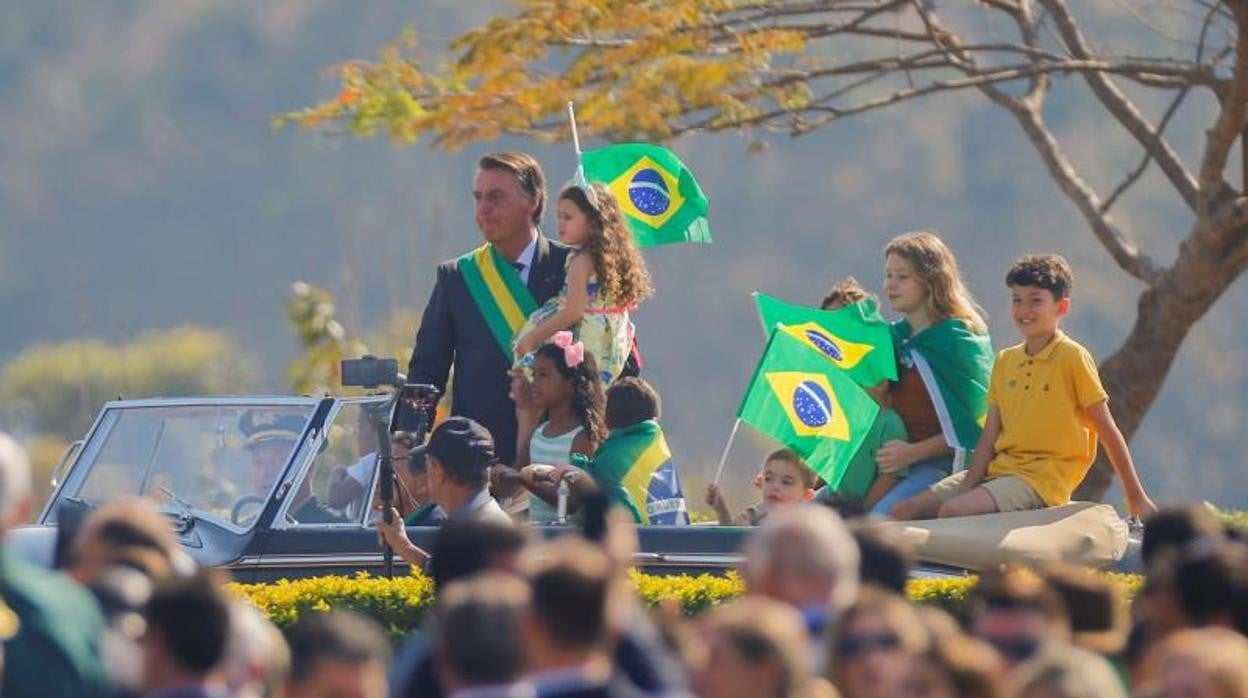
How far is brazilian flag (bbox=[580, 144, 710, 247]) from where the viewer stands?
41.2 feet

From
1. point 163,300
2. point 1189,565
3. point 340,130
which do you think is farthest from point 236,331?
point 1189,565

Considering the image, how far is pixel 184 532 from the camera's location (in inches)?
438

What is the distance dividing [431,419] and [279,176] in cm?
5500

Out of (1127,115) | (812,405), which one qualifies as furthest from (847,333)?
(1127,115)

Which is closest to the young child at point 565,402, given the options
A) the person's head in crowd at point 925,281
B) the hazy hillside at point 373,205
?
the person's head in crowd at point 925,281

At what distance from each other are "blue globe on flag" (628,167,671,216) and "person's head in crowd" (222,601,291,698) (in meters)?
5.75

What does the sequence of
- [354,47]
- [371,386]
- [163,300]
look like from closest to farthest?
[371,386] → [163,300] → [354,47]

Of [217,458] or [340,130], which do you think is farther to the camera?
[340,130]

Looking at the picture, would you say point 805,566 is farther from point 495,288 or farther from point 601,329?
point 495,288


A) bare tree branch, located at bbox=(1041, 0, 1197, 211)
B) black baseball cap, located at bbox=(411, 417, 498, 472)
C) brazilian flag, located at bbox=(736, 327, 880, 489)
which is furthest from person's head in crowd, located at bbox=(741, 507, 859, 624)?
bare tree branch, located at bbox=(1041, 0, 1197, 211)

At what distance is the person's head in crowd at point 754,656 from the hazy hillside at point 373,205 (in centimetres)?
4068

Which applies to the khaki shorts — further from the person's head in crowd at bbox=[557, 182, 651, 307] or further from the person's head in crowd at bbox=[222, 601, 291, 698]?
the person's head in crowd at bbox=[222, 601, 291, 698]

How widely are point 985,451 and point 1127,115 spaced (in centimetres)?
664

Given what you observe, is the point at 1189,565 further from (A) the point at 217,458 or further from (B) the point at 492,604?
(A) the point at 217,458
